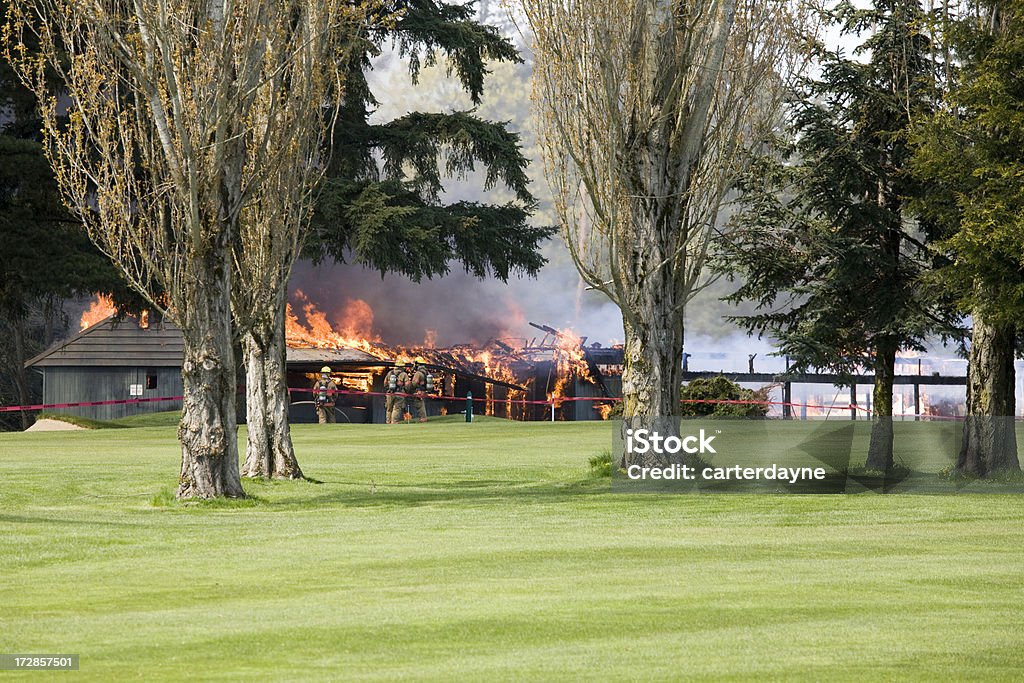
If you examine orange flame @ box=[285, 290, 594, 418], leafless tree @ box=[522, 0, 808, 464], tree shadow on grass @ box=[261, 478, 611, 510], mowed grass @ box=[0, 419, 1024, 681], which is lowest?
mowed grass @ box=[0, 419, 1024, 681]

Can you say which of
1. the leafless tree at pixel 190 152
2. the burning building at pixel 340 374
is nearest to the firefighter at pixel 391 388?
the burning building at pixel 340 374

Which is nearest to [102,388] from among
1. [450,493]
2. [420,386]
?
[420,386]

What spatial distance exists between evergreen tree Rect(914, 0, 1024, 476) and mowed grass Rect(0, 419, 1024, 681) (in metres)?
3.48

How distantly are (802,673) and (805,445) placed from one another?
41.9 feet

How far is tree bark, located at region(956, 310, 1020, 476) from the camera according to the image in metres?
22.8

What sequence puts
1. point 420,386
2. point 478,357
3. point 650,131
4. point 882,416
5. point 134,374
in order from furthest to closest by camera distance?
point 478,357
point 134,374
point 420,386
point 882,416
point 650,131

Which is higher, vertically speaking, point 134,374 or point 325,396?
point 134,374

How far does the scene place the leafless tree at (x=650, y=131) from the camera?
20.7 metres

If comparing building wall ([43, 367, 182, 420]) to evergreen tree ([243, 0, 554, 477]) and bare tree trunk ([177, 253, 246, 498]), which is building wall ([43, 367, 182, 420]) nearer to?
evergreen tree ([243, 0, 554, 477])

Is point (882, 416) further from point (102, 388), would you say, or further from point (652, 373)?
point (102, 388)

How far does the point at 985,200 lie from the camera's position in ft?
68.0

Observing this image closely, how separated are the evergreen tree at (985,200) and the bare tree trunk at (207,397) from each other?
10.6 meters

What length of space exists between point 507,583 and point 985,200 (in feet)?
42.0

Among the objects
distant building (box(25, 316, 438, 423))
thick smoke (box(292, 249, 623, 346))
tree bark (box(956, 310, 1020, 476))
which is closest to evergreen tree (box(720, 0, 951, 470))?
tree bark (box(956, 310, 1020, 476))
